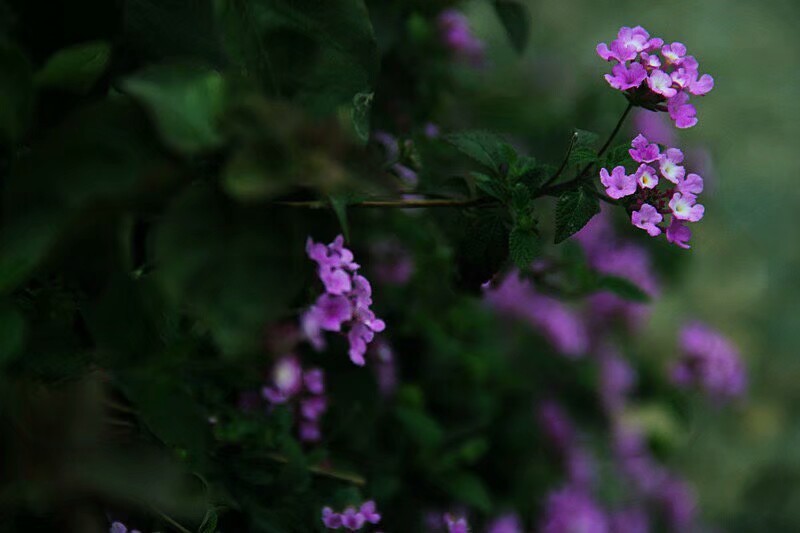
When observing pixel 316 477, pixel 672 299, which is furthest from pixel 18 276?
pixel 672 299

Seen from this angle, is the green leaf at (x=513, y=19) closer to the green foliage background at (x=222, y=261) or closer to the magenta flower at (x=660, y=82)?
the green foliage background at (x=222, y=261)

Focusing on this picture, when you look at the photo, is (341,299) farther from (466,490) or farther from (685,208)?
(466,490)

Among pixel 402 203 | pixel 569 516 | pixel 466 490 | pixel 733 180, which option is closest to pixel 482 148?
pixel 402 203

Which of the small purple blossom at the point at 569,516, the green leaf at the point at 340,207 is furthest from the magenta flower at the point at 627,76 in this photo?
the small purple blossom at the point at 569,516

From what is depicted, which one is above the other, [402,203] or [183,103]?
[183,103]

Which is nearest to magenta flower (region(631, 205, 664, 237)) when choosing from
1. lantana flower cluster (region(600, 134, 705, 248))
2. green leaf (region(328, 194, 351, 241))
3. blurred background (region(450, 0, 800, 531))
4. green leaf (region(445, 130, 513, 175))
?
lantana flower cluster (region(600, 134, 705, 248))

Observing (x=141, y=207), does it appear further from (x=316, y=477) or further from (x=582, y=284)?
(x=582, y=284)
